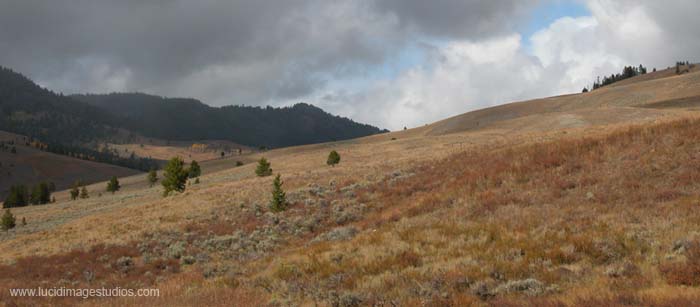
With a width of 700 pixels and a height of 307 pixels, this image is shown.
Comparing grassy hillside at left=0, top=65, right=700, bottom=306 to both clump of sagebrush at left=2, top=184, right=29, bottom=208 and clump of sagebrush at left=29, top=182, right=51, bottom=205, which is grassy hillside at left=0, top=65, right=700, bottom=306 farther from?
clump of sagebrush at left=2, top=184, right=29, bottom=208

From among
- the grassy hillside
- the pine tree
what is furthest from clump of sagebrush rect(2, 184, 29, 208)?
the grassy hillside

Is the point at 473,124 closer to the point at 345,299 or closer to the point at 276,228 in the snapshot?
the point at 276,228

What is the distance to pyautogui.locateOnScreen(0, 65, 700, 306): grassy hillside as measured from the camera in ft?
29.8

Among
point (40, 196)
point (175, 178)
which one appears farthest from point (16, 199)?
point (175, 178)

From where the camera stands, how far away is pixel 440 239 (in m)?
13.6

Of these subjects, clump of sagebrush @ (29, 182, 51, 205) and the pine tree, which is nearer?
the pine tree

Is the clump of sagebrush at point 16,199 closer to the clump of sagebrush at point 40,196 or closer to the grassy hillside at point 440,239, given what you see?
the clump of sagebrush at point 40,196

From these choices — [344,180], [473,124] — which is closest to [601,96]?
[473,124]

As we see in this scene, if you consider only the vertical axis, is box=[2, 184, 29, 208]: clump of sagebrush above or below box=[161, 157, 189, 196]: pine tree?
below

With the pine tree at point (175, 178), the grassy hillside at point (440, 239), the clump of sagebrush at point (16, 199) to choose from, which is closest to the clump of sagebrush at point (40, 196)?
the clump of sagebrush at point (16, 199)

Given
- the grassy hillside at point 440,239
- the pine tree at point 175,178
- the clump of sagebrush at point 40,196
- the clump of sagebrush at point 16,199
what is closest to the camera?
the grassy hillside at point 440,239

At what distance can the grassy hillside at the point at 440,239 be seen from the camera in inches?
357

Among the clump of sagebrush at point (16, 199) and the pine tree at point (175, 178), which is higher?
the pine tree at point (175, 178)

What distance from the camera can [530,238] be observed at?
12.1 meters
